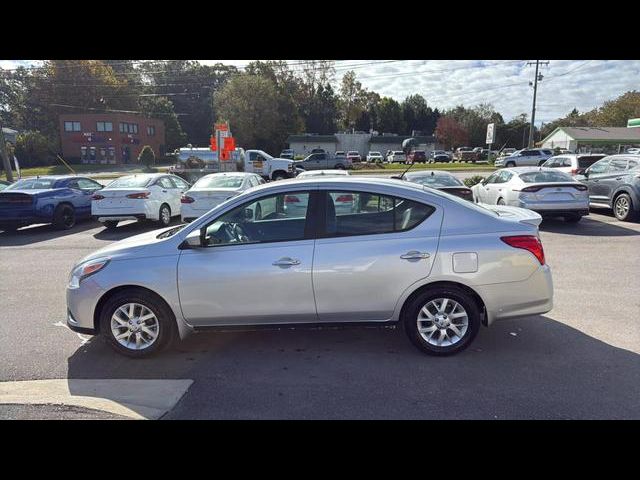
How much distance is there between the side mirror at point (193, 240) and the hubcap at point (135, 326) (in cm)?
75

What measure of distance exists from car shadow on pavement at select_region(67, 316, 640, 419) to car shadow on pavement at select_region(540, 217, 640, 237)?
5980 mm

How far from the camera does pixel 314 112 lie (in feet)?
252

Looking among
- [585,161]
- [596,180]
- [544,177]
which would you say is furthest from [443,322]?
[585,161]

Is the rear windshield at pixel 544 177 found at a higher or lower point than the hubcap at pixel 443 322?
higher

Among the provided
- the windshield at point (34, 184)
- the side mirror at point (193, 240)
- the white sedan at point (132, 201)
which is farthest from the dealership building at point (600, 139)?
the side mirror at point (193, 240)

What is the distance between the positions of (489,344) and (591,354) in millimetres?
898

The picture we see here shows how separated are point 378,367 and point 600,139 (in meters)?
63.4

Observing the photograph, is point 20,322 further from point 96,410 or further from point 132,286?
point 96,410

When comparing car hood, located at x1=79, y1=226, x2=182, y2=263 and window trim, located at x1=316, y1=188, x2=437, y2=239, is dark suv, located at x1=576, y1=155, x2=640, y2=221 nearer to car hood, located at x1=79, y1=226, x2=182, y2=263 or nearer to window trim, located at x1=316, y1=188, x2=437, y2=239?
window trim, located at x1=316, y1=188, x2=437, y2=239

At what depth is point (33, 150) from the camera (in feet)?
175

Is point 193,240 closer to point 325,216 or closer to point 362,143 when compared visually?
point 325,216

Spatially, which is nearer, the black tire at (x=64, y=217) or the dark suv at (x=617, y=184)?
the dark suv at (x=617, y=184)

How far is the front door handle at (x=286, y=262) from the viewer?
3803 mm

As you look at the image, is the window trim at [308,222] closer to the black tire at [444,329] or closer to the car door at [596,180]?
the black tire at [444,329]
